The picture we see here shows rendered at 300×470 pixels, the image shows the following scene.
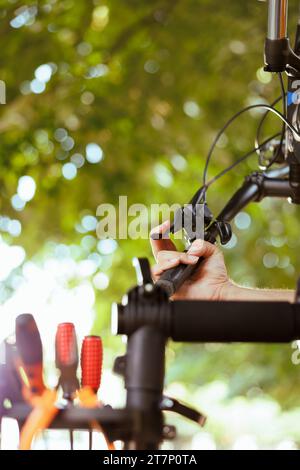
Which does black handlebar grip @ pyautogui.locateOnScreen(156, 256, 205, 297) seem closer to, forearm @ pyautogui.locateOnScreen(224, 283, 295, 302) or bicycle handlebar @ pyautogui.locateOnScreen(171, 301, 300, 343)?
forearm @ pyautogui.locateOnScreen(224, 283, 295, 302)

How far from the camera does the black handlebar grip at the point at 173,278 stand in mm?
1341

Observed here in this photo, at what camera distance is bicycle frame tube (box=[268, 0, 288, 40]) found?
1356 mm

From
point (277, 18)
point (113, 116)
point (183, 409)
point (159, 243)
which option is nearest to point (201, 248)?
point (159, 243)

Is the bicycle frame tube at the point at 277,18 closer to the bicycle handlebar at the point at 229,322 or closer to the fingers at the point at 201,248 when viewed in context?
the fingers at the point at 201,248

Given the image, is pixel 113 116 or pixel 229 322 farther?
pixel 113 116

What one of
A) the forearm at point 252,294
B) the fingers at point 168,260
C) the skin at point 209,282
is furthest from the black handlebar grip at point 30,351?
the forearm at point 252,294

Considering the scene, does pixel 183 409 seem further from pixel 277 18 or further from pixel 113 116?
pixel 113 116

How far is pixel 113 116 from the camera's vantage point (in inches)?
167

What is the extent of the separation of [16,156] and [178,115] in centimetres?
82

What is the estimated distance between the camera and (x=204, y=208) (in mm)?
1549

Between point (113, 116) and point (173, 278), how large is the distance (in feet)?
9.62

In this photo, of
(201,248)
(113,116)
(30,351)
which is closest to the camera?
(30,351)

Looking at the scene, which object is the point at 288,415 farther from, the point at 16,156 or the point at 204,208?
the point at 204,208

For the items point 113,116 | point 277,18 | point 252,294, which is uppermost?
point 113,116
